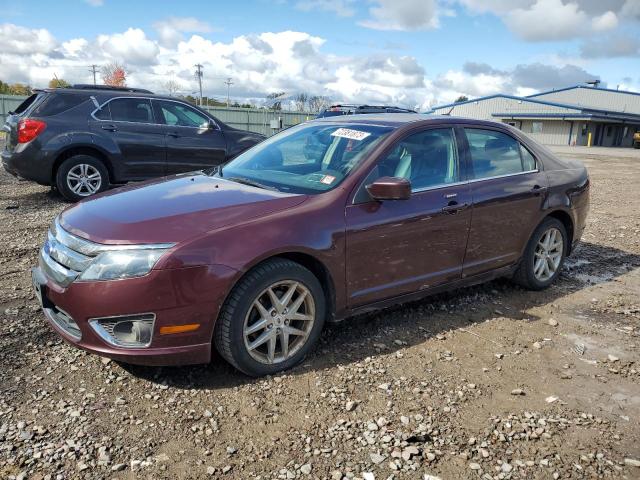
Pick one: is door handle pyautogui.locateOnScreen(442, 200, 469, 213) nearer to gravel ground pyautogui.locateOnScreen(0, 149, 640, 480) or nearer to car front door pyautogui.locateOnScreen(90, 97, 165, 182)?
gravel ground pyautogui.locateOnScreen(0, 149, 640, 480)

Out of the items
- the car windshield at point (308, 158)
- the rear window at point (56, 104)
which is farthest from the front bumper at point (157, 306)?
the rear window at point (56, 104)

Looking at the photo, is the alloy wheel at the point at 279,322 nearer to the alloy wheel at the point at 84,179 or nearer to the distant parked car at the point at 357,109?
the alloy wheel at the point at 84,179

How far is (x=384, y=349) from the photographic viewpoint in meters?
3.71

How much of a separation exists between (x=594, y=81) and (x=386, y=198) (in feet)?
238

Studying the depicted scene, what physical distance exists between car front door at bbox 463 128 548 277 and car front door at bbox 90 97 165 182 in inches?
219

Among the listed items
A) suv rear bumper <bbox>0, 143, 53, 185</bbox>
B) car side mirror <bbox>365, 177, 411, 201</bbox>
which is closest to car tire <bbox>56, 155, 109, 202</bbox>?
suv rear bumper <bbox>0, 143, 53, 185</bbox>

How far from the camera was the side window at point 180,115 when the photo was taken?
8.54m

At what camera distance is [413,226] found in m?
3.76

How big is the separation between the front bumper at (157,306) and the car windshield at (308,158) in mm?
989

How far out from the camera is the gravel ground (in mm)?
2539

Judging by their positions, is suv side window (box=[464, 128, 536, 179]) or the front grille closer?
the front grille

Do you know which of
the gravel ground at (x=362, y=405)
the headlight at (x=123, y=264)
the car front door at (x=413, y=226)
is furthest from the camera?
the car front door at (x=413, y=226)

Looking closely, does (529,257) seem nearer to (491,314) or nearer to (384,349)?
(491,314)

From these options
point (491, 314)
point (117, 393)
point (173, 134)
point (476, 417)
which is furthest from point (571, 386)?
point (173, 134)
